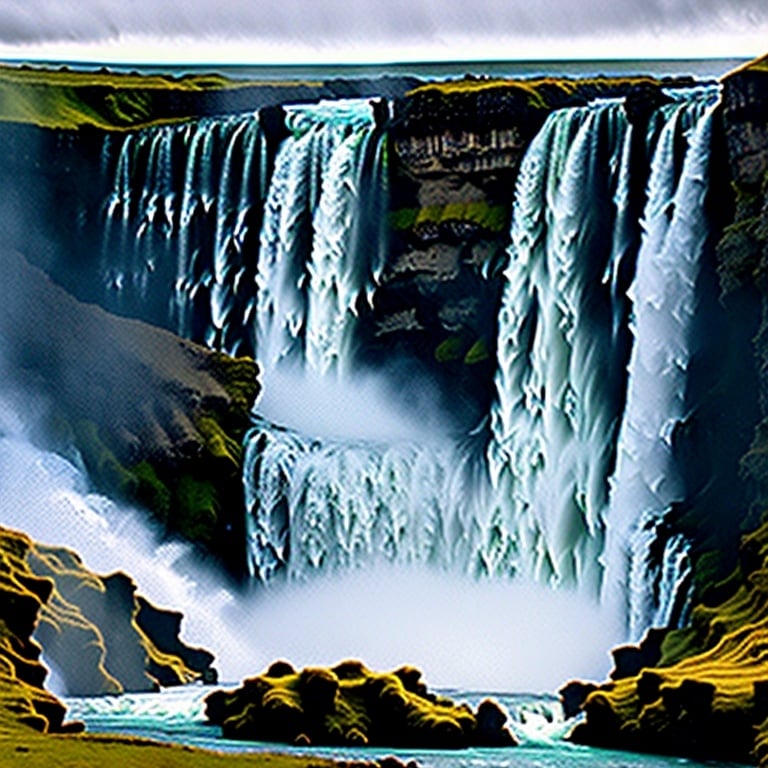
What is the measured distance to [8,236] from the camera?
12.6 m

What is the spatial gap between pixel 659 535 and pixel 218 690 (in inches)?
113

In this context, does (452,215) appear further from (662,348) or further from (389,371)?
(662,348)

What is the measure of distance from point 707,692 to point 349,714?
1.68m

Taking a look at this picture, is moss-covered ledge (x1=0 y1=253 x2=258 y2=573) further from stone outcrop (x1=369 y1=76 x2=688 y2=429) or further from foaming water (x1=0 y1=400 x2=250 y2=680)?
stone outcrop (x1=369 y1=76 x2=688 y2=429)

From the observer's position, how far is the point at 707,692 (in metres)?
8.76

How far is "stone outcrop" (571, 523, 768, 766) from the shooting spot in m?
8.73

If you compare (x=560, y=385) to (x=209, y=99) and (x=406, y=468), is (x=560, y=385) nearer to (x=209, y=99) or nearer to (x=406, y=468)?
(x=406, y=468)

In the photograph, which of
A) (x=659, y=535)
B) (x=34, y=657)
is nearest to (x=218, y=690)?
(x=34, y=657)

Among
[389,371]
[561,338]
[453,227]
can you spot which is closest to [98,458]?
[389,371]

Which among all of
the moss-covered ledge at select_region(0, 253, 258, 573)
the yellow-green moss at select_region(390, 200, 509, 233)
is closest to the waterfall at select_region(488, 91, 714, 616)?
the yellow-green moss at select_region(390, 200, 509, 233)

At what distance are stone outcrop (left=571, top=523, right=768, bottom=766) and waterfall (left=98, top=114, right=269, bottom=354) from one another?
4636 mm

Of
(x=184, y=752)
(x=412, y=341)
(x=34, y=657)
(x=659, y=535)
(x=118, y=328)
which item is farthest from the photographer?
(x=412, y=341)

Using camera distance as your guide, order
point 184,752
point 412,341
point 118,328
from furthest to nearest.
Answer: point 412,341 → point 118,328 → point 184,752

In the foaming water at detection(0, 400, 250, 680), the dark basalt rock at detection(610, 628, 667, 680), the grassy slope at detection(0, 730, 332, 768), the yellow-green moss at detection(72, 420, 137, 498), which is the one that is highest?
the yellow-green moss at detection(72, 420, 137, 498)
